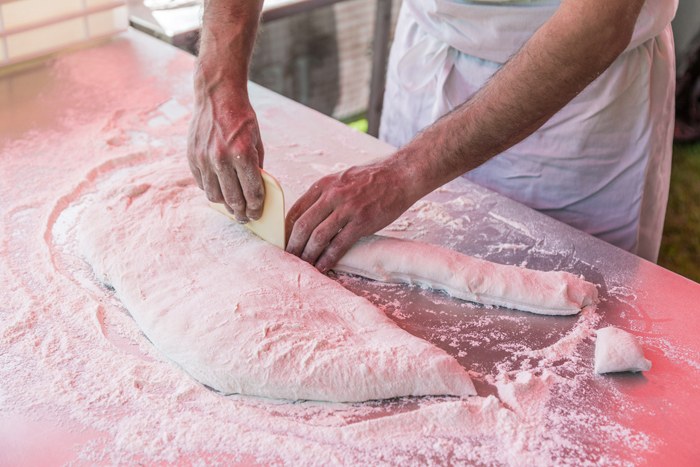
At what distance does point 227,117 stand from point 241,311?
0.57 meters

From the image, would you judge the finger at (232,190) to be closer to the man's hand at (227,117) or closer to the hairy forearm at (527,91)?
the man's hand at (227,117)

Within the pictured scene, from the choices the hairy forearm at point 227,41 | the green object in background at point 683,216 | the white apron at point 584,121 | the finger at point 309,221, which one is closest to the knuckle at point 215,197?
the finger at point 309,221

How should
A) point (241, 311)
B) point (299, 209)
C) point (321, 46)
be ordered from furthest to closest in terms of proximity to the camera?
point (321, 46), point (299, 209), point (241, 311)

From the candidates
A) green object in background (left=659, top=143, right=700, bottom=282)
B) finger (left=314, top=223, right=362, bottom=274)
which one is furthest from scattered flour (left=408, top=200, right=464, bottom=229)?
green object in background (left=659, top=143, right=700, bottom=282)

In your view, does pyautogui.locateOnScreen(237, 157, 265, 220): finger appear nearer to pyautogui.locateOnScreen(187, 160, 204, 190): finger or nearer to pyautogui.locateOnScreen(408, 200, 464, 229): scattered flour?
pyautogui.locateOnScreen(187, 160, 204, 190): finger

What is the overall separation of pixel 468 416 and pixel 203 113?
1.03 meters

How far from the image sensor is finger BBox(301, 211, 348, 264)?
54.4 inches

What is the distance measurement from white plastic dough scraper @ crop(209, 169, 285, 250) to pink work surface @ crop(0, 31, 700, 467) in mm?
121

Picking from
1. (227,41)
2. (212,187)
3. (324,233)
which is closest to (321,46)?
(227,41)

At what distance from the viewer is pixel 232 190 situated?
140 cm

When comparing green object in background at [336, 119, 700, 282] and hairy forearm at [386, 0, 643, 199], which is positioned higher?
hairy forearm at [386, 0, 643, 199]

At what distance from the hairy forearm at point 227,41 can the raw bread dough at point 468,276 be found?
627mm

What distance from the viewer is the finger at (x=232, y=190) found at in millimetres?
1398

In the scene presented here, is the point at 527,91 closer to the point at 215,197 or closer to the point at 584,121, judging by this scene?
the point at 584,121
